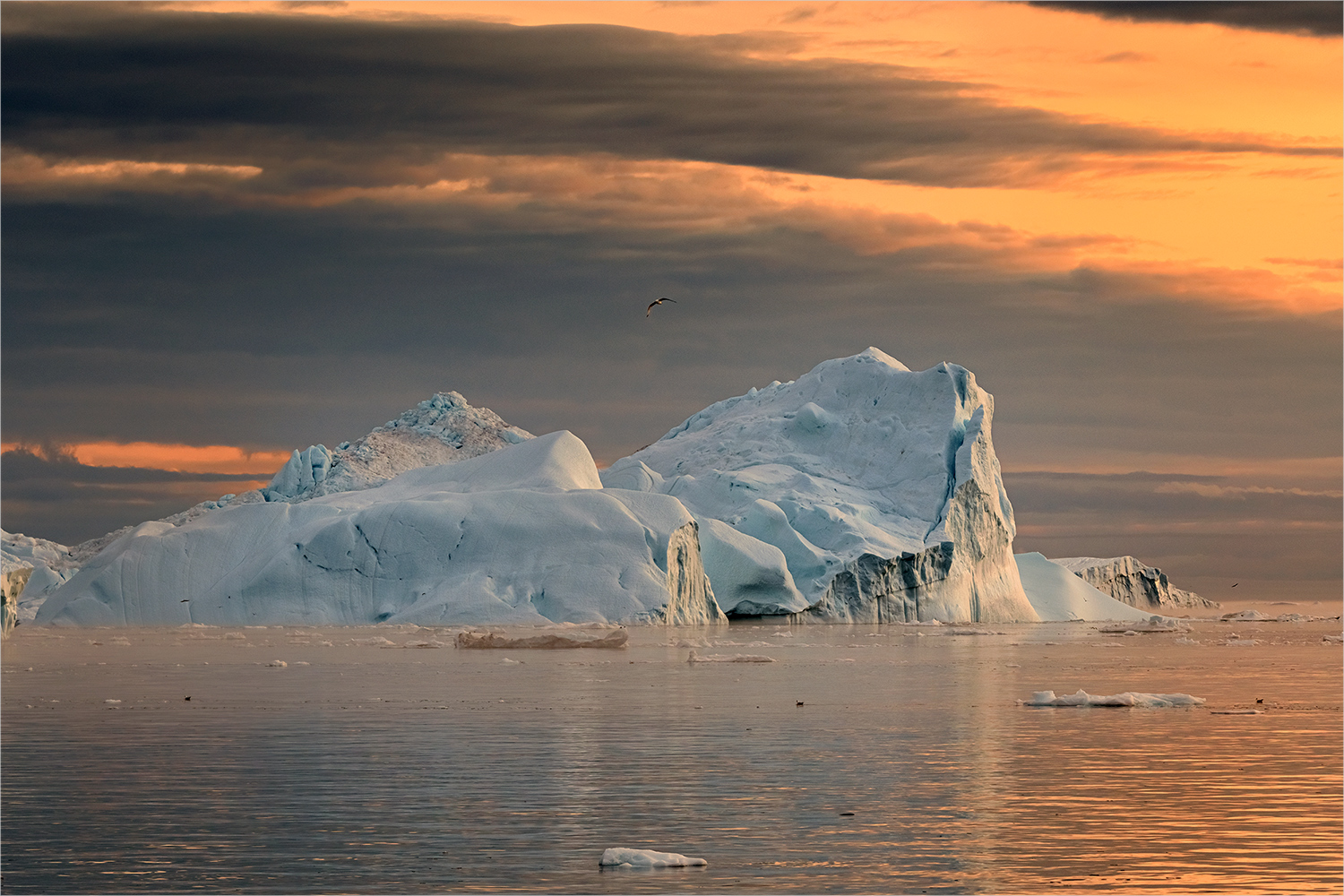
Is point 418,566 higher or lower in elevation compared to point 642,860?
higher

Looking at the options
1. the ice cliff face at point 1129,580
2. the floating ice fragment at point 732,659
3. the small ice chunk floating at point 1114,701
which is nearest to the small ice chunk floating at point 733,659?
the floating ice fragment at point 732,659

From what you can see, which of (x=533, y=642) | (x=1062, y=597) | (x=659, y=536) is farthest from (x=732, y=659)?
(x=1062, y=597)

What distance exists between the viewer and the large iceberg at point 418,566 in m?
58.7

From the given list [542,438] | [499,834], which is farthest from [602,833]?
[542,438]

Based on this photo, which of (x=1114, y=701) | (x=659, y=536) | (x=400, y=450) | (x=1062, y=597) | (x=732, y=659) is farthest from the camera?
(x=400, y=450)

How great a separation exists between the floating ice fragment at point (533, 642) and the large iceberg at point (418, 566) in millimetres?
16170

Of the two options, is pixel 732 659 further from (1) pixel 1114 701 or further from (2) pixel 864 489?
(2) pixel 864 489

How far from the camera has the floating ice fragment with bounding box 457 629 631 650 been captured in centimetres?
3950

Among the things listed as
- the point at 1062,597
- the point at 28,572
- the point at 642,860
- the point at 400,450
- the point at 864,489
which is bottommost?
the point at 1062,597

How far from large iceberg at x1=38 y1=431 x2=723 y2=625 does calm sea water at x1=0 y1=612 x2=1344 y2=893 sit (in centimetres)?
3148

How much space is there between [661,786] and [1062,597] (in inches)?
3337

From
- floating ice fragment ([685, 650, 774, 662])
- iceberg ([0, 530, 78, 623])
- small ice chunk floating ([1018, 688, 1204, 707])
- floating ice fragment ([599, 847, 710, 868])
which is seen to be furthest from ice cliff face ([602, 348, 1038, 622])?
floating ice fragment ([599, 847, 710, 868])

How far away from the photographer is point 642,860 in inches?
366

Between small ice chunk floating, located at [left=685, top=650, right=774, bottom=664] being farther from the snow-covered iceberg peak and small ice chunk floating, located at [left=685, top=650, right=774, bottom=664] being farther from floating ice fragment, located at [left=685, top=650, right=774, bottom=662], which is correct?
the snow-covered iceberg peak
